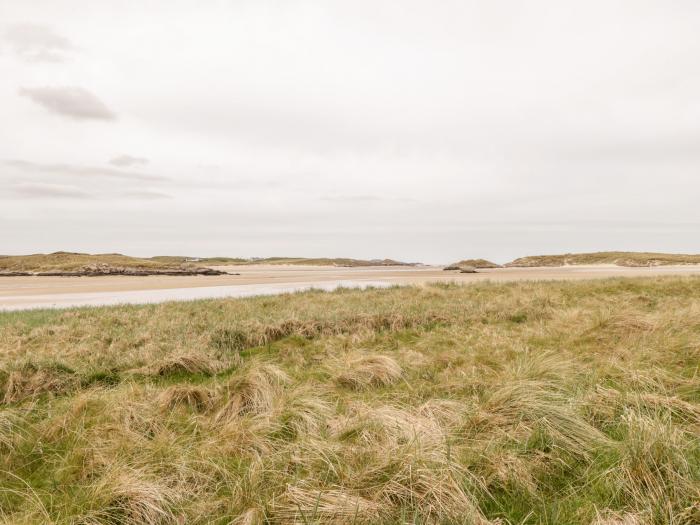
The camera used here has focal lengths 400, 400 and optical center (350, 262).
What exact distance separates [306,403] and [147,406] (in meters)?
2.21

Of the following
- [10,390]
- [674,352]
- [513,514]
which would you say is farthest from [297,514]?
[674,352]

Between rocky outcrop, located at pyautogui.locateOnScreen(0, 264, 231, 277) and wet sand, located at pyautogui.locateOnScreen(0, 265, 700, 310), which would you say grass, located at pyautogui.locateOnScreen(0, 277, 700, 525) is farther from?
rocky outcrop, located at pyautogui.locateOnScreen(0, 264, 231, 277)

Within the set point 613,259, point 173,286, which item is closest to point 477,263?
point 613,259

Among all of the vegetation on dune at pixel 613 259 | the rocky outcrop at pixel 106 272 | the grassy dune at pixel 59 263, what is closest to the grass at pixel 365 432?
the rocky outcrop at pixel 106 272

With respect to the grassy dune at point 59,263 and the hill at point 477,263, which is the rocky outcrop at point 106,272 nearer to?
the grassy dune at point 59,263

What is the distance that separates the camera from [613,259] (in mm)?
83625

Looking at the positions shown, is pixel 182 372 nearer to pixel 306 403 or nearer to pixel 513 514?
pixel 306 403

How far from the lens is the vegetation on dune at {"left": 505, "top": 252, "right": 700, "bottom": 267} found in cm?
7425

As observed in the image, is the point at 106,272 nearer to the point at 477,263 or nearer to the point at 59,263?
the point at 59,263

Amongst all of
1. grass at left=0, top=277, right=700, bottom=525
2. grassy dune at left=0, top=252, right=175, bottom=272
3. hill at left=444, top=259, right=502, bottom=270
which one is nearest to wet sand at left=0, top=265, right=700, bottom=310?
grass at left=0, top=277, right=700, bottom=525

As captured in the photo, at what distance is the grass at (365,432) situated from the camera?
3.02 m

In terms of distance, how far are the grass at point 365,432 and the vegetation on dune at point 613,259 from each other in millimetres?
80971

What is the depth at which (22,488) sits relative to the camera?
150 inches

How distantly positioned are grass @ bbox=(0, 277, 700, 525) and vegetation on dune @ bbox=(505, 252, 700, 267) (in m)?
81.0
